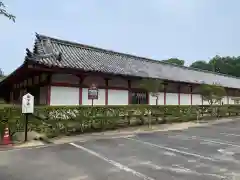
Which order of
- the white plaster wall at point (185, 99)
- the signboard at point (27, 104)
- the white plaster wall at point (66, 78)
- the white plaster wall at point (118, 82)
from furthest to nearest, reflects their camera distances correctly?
the white plaster wall at point (185, 99)
the white plaster wall at point (118, 82)
the white plaster wall at point (66, 78)
the signboard at point (27, 104)

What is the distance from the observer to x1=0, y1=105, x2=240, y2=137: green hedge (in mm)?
10094

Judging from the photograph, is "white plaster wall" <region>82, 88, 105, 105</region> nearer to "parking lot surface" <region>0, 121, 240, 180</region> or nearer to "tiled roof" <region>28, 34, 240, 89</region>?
"tiled roof" <region>28, 34, 240, 89</region>

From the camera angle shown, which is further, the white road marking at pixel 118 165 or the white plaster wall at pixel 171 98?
the white plaster wall at pixel 171 98

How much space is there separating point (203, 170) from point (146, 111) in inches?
388

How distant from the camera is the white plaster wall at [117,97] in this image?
16175 millimetres

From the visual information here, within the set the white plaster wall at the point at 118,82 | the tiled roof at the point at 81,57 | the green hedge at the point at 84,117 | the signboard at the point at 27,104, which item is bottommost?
the green hedge at the point at 84,117

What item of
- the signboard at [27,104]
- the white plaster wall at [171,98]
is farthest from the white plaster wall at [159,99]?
the signboard at [27,104]

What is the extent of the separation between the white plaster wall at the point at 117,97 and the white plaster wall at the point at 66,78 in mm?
2495

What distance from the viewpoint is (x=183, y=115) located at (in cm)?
1866

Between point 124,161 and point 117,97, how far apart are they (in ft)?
32.7

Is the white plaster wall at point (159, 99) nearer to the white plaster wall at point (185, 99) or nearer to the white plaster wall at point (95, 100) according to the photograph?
the white plaster wall at point (185, 99)

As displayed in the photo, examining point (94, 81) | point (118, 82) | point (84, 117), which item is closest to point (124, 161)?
point (84, 117)

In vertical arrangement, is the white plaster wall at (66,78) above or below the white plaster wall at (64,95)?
above

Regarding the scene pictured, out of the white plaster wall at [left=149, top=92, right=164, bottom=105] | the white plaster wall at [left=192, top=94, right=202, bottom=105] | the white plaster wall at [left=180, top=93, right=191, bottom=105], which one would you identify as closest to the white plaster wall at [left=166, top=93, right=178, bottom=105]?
the white plaster wall at [left=149, top=92, right=164, bottom=105]
